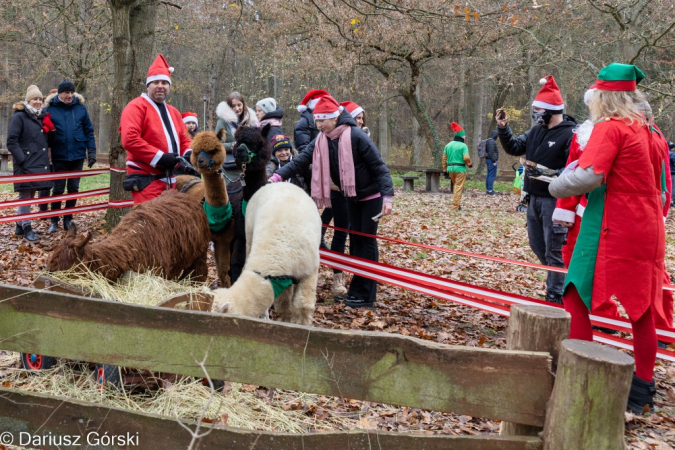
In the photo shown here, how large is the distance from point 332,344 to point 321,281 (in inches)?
200

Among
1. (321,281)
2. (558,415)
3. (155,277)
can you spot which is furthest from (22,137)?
(558,415)

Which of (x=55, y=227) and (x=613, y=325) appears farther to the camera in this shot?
(x=55, y=227)

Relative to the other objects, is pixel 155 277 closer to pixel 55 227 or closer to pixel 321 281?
pixel 321 281

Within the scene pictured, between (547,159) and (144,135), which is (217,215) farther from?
(547,159)

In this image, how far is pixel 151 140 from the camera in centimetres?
543

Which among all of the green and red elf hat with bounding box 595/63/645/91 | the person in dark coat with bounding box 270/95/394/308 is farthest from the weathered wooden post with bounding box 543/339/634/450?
the person in dark coat with bounding box 270/95/394/308

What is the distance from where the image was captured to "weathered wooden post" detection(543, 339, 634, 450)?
1.82m

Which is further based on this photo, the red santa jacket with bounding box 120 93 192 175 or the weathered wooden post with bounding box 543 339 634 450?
the red santa jacket with bounding box 120 93 192 175

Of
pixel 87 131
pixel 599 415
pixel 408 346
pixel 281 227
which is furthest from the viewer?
pixel 87 131

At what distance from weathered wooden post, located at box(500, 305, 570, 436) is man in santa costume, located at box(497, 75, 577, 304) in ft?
9.96

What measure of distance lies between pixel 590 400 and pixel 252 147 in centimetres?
402

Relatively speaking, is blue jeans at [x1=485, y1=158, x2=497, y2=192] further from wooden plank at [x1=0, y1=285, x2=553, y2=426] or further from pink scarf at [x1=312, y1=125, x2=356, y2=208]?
wooden plank at [x1=0, y1=285, x2=553, y2=426]

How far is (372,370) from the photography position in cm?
201

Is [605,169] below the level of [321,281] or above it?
above
